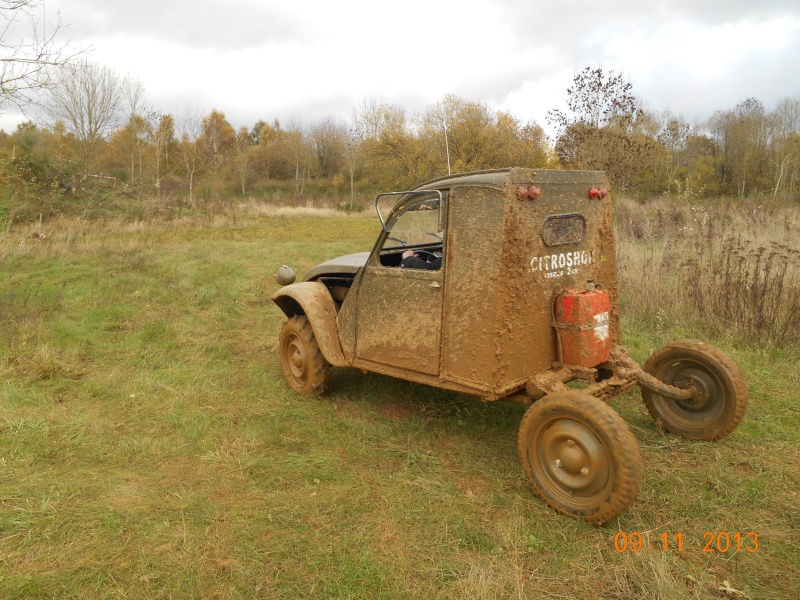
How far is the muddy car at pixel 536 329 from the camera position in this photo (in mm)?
3072

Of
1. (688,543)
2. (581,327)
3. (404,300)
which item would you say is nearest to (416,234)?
(404,300)

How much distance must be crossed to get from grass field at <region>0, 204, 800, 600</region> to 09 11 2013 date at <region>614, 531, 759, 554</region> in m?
0.02

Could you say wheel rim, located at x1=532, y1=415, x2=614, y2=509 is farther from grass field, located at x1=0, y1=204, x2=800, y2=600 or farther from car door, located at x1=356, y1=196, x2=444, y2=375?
car door, located at x1=356, y1=196, x2=444, y2=375

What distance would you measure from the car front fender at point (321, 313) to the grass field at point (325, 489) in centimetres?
56

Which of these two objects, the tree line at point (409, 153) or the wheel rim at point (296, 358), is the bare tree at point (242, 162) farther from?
the wheel rim at point (296, 358)

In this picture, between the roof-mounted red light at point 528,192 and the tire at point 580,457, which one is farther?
the roof-mounted red light at point 528,192

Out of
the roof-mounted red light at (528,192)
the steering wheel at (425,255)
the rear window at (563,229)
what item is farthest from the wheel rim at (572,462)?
the steering wheel at (425,255)

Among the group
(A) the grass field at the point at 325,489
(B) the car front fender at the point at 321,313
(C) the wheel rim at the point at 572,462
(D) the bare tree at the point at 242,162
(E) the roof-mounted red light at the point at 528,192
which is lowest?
(A) the grass field at the point at 325,489

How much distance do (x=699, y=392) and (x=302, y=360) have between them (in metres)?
3.30

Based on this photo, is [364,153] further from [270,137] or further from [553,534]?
[553,534]

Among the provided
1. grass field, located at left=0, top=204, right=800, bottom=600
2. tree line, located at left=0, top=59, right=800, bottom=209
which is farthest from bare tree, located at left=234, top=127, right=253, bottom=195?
grass field, located at left=0, top=204, right=800, bottom=600

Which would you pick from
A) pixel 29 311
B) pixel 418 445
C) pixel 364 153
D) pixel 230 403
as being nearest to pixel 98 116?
pixel 364 153

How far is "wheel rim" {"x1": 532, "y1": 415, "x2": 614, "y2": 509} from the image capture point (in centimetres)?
295

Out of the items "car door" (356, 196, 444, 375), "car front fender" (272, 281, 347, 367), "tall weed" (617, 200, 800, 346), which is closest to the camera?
"car door" (356, 196, 444, 375)
